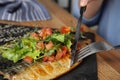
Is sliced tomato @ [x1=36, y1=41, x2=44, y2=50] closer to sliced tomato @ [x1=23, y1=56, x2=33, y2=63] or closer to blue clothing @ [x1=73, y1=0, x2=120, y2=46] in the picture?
sliced tomato @ [x1=23, y1=56, x2=33, y2=63]

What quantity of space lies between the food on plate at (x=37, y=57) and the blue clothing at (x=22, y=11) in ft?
0.91

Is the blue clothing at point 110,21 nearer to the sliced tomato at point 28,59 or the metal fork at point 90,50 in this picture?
the metal fork at point 90,50

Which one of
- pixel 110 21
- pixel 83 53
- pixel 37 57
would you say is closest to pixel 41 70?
pixel 37 57

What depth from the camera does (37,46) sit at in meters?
0.93

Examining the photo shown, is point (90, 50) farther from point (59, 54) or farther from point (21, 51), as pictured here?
point (21, 51)

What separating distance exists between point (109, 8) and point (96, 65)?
0.47 meters

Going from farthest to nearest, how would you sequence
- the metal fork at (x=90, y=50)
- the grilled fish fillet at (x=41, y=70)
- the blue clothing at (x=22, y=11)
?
the blue clothing at (x=22, y=11) → the metal fork at (x=90, y=50) → the grilled fish fillet at (x=41, y=70)

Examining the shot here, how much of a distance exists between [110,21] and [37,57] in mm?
576

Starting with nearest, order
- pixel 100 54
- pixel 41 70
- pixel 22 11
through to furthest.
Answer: pixel 41 70
pixel 100 54
pixel 22 11

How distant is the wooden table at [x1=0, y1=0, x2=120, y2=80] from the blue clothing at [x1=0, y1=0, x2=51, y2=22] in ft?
0.13

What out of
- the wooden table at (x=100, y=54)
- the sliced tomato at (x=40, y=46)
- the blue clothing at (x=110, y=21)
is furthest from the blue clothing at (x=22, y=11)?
the sliced tomato at (x=40, y=46)

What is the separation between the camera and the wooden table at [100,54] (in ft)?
3.07

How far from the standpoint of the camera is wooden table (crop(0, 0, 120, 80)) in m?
0.94

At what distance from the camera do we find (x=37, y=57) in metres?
0.92
